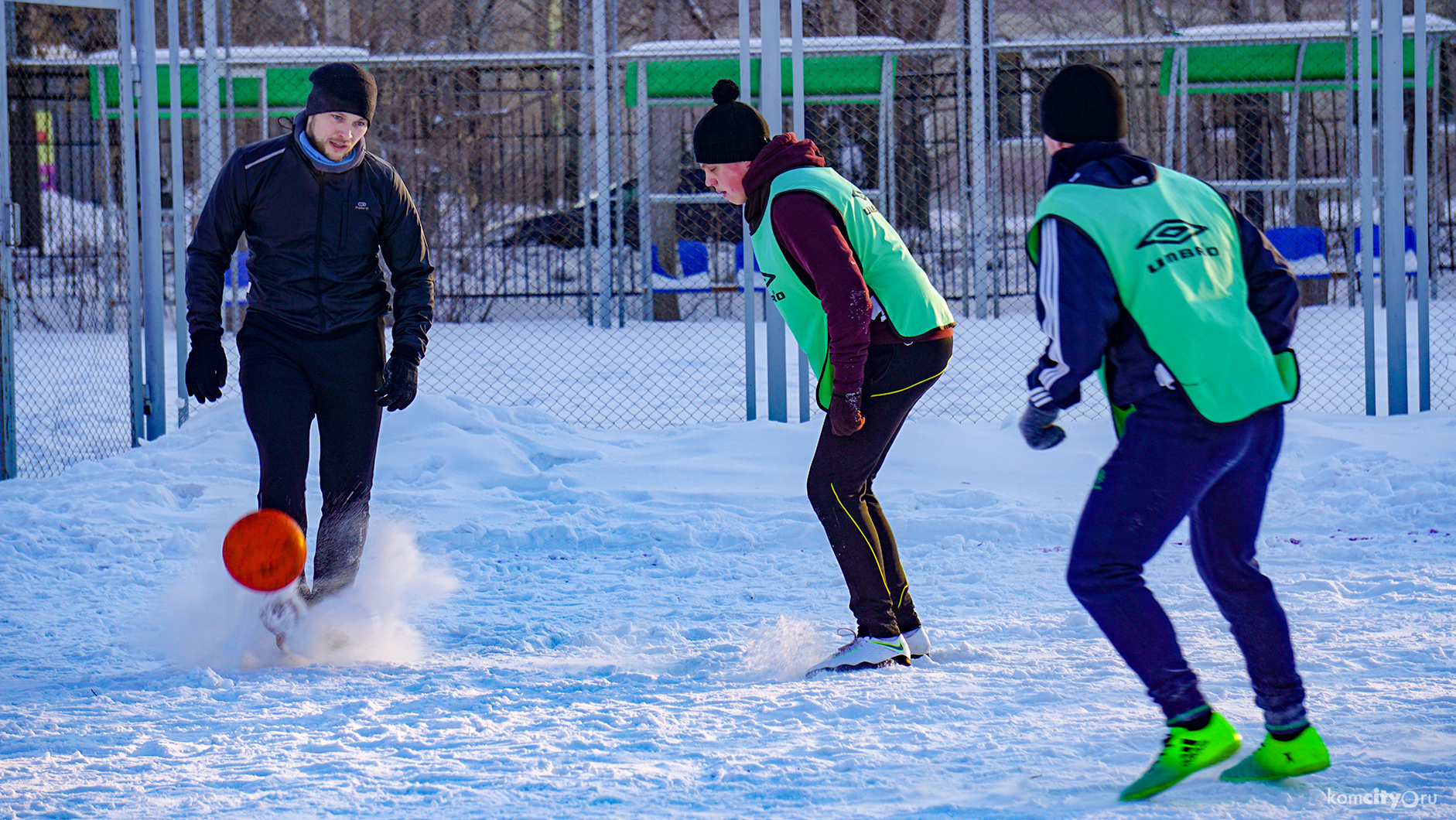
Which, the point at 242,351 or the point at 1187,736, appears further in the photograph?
the point at 242,351

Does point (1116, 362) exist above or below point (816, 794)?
above

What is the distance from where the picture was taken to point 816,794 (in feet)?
9.22

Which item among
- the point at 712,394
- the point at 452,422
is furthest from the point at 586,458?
the point at 712,394

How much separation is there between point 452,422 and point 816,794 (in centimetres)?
535

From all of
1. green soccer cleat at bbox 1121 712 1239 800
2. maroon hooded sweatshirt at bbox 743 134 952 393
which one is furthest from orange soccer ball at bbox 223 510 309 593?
green soccer cleat at bbox 1121 712 1239 800

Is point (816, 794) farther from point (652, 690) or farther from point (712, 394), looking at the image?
point (712, 394)

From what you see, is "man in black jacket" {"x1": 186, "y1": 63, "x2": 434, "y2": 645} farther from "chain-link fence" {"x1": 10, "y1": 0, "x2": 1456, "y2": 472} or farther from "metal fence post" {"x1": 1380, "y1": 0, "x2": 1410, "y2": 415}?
"metal fence post" {"x1": 1380, "y1": 0, "x2": 1410, "y2": 415}

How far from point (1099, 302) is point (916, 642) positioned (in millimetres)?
1586

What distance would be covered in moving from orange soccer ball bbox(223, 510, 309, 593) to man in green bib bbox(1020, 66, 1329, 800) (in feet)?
6.84

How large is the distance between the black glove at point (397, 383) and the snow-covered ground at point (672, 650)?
64 centimetres

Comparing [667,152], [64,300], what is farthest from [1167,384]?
[64,300]

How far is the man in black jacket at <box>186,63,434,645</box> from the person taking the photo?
3.94m

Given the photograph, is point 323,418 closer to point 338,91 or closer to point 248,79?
point 338,91

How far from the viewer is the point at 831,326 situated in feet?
11.7
